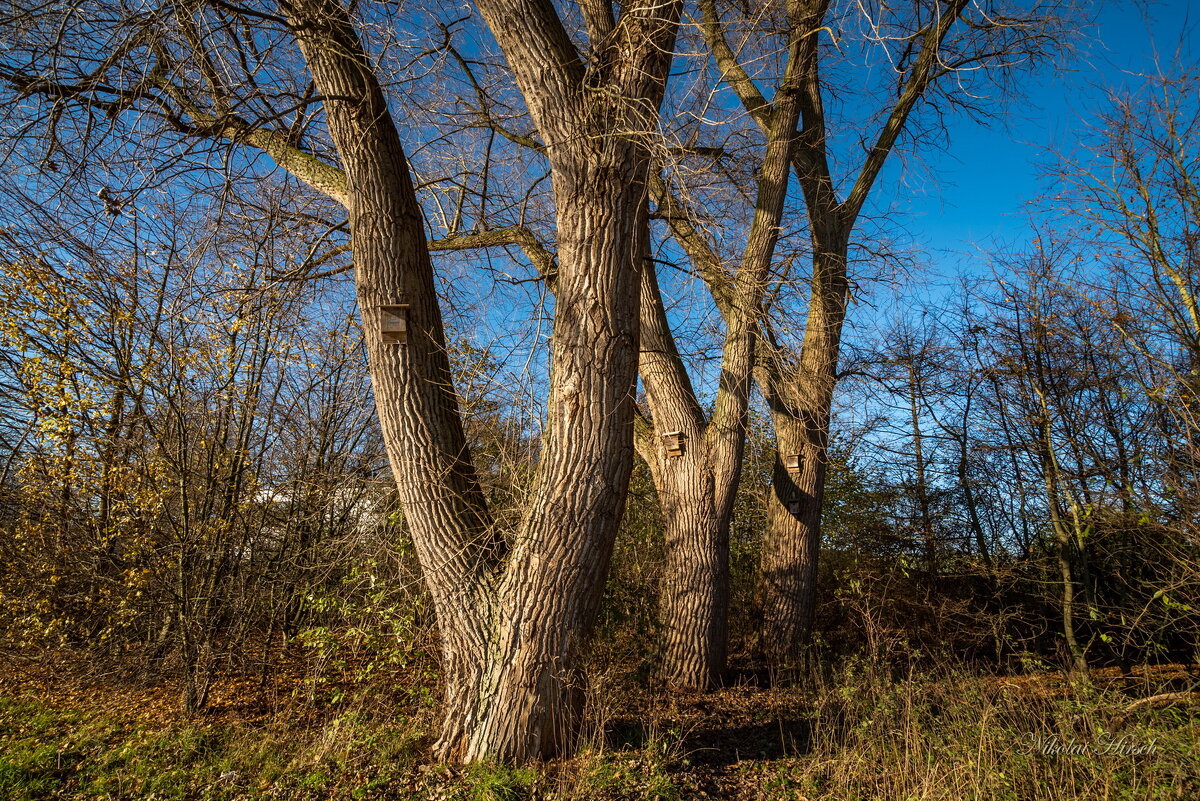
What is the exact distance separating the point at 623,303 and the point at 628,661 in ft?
12.7

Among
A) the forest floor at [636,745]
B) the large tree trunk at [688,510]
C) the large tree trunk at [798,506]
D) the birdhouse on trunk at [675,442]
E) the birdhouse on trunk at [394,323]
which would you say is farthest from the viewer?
the large tree trunk at [798,506]

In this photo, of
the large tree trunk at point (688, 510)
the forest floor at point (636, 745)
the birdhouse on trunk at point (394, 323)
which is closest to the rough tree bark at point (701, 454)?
the large tree trunk at point (688, 510)

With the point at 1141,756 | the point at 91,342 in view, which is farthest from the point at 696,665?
the point at 91,342

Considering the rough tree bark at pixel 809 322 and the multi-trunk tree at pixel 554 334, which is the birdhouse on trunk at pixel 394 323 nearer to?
the multi-trunk tree at pixel 554 334

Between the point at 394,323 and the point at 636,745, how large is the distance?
2.95 m

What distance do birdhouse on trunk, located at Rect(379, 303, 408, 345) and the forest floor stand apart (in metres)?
2.28

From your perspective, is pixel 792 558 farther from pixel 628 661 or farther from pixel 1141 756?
pixel 1141 756

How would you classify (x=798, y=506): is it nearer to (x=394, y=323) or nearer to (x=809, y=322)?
(x=809, y=322)

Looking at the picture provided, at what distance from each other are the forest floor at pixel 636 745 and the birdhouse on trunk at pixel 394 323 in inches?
89.9

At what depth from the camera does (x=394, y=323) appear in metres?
3.66

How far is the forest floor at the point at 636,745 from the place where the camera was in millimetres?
3332

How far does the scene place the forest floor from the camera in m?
3.33

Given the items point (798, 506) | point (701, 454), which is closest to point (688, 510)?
point (701, 454)

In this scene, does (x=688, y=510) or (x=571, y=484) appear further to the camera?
(x=688, y=510)
